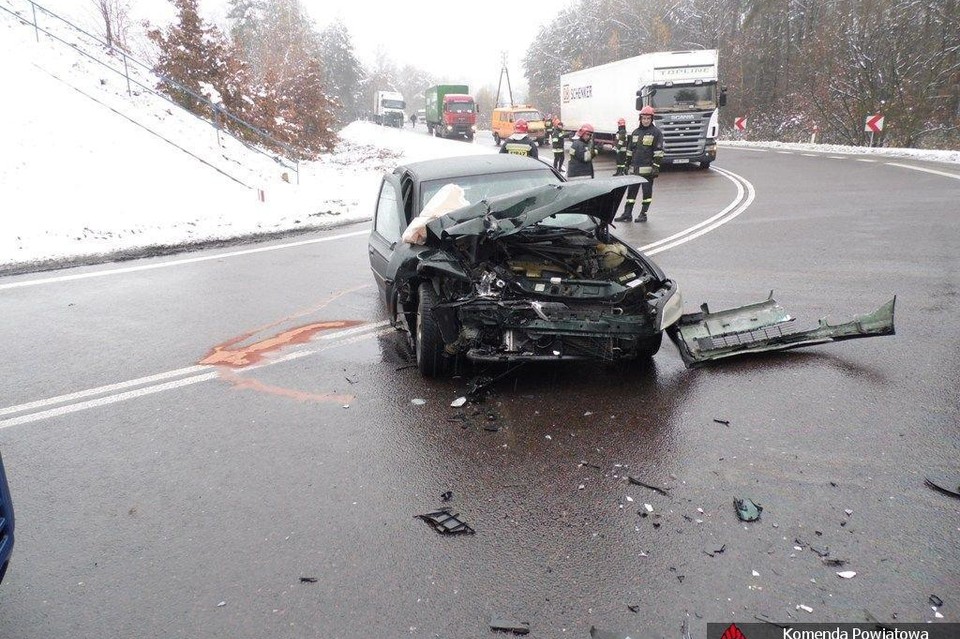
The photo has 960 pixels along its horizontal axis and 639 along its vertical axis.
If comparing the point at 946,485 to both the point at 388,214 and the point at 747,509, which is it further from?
the point at 388,214

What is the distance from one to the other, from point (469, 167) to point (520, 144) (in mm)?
6691

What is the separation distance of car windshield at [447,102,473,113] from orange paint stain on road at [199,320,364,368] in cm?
3820

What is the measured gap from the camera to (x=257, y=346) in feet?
19.3

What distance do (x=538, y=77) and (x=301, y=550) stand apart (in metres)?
66.0

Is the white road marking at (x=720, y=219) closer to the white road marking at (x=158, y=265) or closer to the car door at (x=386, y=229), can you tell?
the car door at (x=386, y=229)

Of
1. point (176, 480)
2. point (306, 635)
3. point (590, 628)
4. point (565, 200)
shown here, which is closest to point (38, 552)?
point (176, 480)

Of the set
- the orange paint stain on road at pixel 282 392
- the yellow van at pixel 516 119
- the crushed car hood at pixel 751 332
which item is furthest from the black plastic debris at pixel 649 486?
the yellow van at pixel 516 119

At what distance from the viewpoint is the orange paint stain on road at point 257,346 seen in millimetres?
5520

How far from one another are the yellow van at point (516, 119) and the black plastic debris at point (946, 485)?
2923cm

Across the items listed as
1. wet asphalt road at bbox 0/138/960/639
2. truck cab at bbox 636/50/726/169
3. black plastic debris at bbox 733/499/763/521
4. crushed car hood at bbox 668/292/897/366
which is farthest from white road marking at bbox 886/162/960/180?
black plastic debris at bbox 733/499/763/521

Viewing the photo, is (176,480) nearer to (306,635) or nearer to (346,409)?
(346,409)

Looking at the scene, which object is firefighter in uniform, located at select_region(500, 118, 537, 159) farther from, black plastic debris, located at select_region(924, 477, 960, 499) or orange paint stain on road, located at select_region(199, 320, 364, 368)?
black plastic debris, located at select_region(924, 477, 960, 499)

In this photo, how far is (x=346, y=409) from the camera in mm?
4539

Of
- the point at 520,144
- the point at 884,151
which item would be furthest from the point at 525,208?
the point at 884,151
